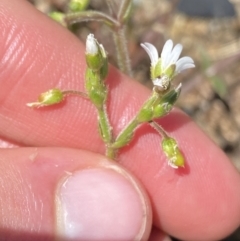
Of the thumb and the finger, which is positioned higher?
the thumb

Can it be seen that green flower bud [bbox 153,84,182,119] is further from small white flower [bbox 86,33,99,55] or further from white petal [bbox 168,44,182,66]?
small white flower [bbox 86,33,99,55]

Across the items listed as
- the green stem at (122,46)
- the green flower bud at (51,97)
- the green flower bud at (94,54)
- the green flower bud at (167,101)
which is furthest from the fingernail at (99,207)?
the green stem at (122,46)

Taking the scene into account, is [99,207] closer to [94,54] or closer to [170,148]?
[170,148]

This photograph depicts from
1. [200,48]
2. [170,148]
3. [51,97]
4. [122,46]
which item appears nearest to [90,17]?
[122,46]

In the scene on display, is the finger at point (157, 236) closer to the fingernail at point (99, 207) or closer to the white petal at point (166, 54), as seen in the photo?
the fingernail at point (99, 207)

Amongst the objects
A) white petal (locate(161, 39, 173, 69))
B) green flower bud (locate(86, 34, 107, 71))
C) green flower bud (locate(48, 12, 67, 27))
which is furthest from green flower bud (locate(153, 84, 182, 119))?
green flower bud (locate(48, 12, 67, 27))

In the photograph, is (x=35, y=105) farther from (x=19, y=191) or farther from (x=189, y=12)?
(x=189, y=12)
